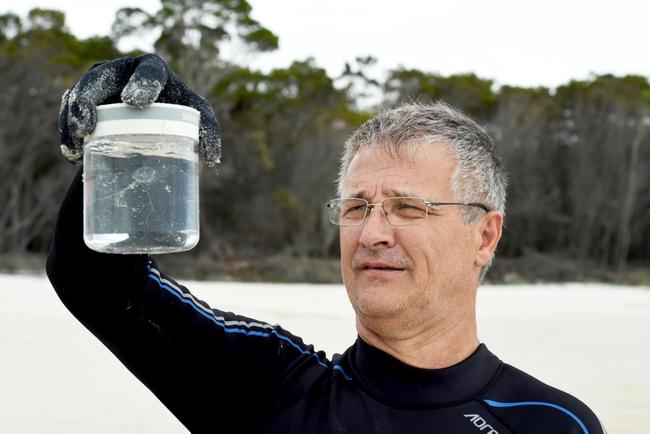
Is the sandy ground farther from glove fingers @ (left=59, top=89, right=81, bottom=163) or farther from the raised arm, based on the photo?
glove fingers @ (left=59, top=89, right=81, bottom=163)

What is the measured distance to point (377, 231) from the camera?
171cm

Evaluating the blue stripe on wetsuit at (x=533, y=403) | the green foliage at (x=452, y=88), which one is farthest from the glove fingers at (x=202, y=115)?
the green foliage at (x=452, y=88)

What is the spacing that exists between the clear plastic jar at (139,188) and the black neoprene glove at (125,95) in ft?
0.11

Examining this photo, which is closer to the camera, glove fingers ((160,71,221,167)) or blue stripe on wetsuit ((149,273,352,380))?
glove fingers ((160,71,221,167))

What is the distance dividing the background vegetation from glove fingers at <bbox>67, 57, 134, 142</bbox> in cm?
1571

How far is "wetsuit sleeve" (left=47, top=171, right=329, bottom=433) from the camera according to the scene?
1.66 metres

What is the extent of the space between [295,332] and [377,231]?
607cm

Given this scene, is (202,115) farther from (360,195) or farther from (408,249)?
(408,249)

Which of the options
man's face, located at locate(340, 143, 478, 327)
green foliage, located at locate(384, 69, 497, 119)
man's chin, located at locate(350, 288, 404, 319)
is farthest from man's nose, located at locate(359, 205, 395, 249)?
green foliage, located at locate(384, 69, 497, 119)

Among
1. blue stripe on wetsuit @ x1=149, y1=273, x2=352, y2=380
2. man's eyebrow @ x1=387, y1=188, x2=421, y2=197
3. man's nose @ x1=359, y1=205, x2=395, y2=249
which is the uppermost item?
man's eyebrow @ x1=387, y1=188, x2=421, y2=197

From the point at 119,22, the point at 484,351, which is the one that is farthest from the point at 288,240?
the point at 484,351

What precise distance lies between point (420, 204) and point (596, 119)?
2593 centimetres

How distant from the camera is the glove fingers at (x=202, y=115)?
1613 mm

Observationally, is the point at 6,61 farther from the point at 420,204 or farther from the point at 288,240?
the point at 420,204
